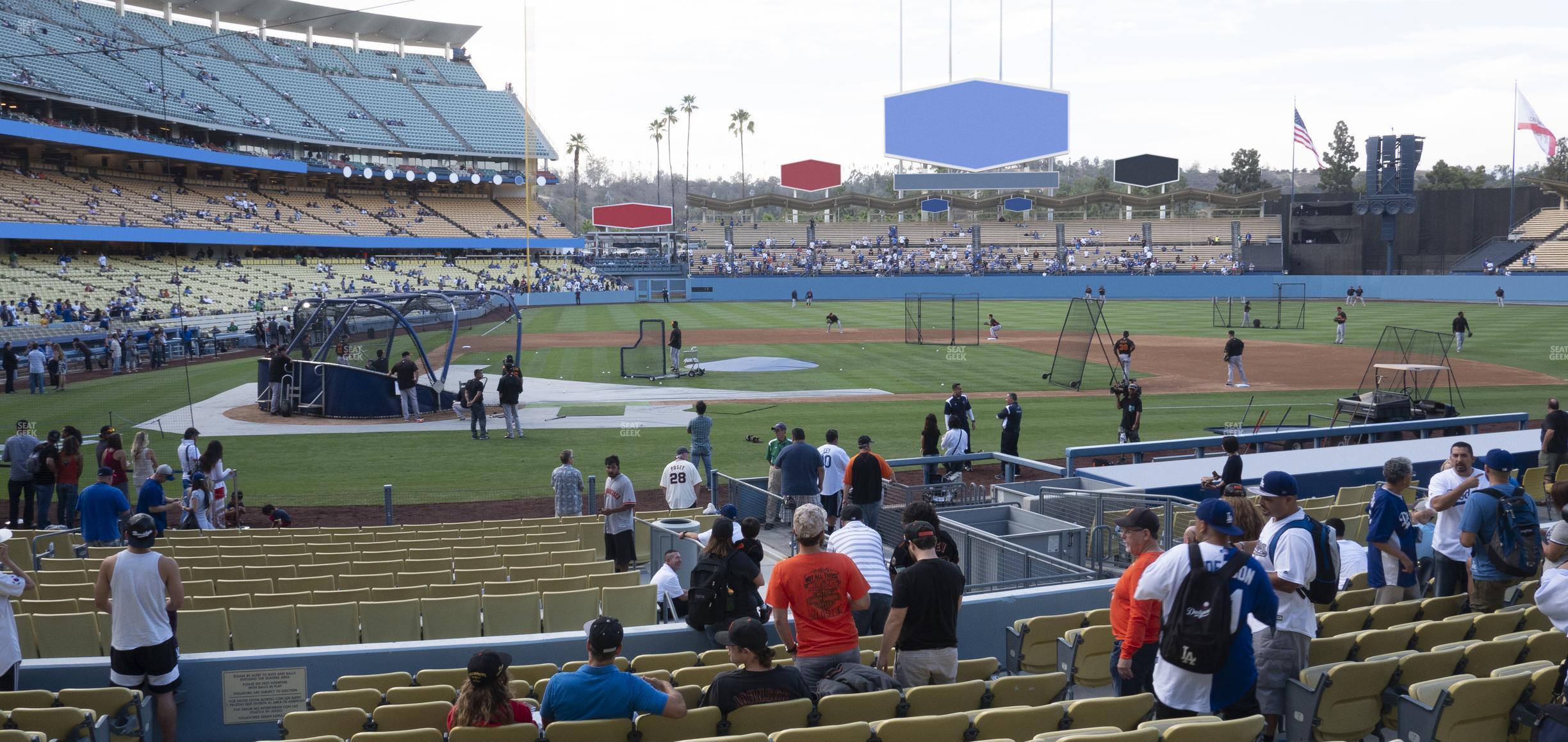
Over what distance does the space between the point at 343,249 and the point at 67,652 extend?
253ft

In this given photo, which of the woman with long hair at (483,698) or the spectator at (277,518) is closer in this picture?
the woman with long hair at (483,698)

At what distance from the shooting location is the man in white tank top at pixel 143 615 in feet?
22.2

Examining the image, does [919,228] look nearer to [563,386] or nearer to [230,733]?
[563,386]

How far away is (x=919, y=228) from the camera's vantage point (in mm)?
94500

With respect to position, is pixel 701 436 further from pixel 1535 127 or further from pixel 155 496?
pixel 1535 127

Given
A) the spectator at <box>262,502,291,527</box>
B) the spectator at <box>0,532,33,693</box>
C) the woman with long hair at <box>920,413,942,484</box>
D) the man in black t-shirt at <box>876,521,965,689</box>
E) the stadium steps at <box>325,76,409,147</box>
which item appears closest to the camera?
the man in black t-shirt at <box>876,521,965,689</box>

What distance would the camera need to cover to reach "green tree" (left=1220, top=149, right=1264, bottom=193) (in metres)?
106

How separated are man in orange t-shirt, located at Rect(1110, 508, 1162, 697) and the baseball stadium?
1.8 inches

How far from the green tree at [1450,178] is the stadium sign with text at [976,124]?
1529 inches

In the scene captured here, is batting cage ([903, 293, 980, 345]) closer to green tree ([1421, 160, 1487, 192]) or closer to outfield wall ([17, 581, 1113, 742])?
outfield wall ([17, 581, 1113, 742])

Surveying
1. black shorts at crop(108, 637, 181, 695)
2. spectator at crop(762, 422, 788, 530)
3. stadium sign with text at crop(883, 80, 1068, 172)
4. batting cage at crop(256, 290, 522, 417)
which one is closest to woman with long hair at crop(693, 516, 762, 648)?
black shorts at crop(108, 637, 181, 695)

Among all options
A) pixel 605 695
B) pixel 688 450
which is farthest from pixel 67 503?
pixel 605 695

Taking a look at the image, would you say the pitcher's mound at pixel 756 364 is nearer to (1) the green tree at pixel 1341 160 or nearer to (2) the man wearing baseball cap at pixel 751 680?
(2) the man wearing baseball cap at pixel 751 680

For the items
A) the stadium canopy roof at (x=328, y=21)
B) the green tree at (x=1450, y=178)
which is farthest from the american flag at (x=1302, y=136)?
the stadium canopy roof at (x=328, y=21)
